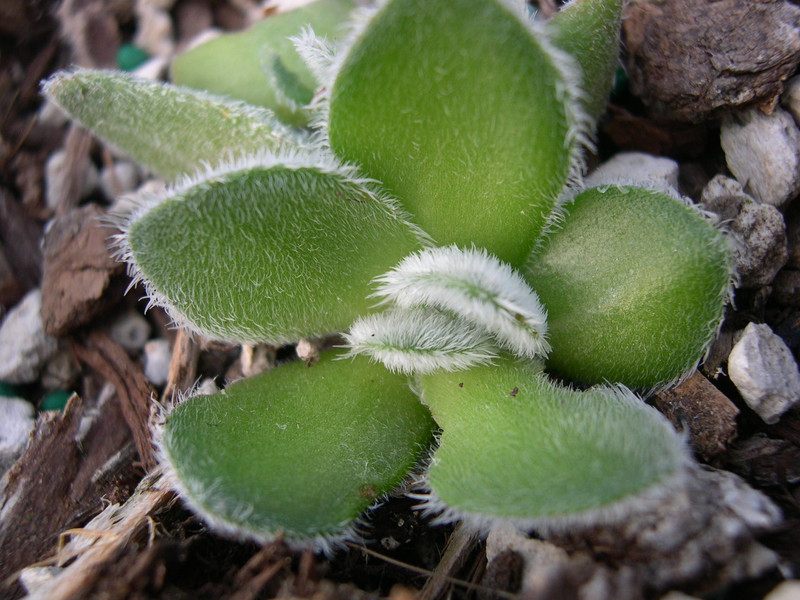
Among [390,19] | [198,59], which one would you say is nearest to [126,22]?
[198,59]

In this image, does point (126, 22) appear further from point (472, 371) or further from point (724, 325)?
point (724, 325)

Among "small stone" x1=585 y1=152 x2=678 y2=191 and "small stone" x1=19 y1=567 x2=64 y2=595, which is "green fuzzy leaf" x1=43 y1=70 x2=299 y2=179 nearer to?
"small stone" x1=585 y1=152 x2=678 y2=191

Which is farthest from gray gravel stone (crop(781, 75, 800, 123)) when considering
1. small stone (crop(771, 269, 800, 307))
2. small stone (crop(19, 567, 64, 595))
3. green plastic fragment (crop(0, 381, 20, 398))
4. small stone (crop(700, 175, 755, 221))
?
green plastic fragment (crop(0, 381, 20, 398))

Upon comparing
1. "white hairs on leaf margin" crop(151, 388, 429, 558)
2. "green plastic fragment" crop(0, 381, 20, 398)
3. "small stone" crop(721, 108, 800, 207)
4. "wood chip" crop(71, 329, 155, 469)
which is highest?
"small stone" crop(721, 108, 800, 207)

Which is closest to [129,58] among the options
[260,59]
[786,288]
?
[260,59]

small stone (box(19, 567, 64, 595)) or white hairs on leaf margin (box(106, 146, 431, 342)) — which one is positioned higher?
white hairs on leaf margin (box(106, 146, 431, 342))

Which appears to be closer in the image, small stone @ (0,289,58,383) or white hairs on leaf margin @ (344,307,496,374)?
white hairs on leaf margin @ (344,307,496,374)

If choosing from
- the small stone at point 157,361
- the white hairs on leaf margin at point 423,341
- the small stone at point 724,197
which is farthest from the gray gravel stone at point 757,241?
the small stone at point 157,361

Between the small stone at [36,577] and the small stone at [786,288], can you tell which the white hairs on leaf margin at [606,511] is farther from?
the small stone at [36,577]

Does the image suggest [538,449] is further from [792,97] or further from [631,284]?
[792,97]
